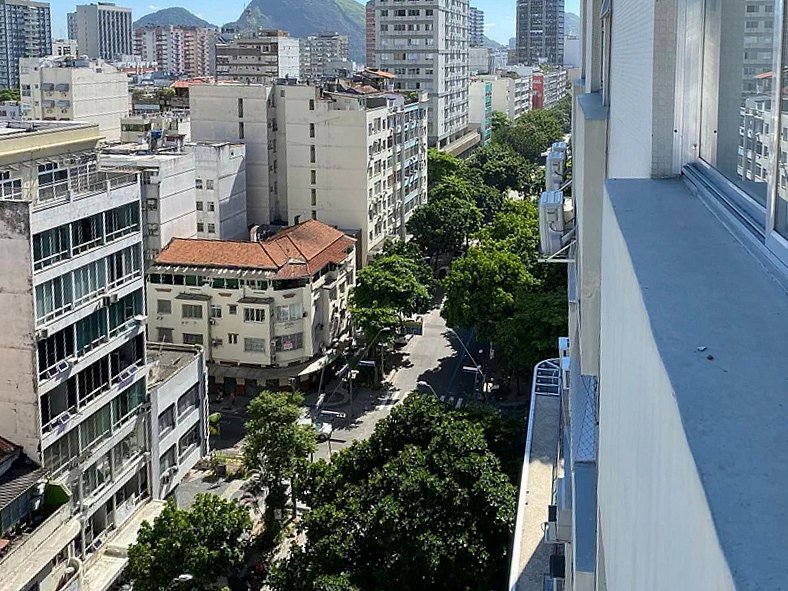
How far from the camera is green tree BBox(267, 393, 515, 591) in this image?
530 inches

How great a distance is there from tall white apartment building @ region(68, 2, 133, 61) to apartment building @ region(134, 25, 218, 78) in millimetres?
2276

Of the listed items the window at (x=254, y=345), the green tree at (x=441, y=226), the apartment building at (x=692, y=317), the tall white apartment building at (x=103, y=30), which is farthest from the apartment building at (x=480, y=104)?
the tall white apartment building at (x=103, y=30)

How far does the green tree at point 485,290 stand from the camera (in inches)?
1133

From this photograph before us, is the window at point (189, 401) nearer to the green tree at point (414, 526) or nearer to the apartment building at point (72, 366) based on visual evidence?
the apartment building at point (72, 366)

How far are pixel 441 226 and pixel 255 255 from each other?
1410 cm

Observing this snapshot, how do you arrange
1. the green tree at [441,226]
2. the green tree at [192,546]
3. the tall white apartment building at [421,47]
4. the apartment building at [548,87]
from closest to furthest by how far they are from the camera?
the green tree at [192,546] < the green tree at [441,226] < the tall white apartment building at [421,47] < the apartment building at [548,87]

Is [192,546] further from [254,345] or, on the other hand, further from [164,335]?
[164,335]

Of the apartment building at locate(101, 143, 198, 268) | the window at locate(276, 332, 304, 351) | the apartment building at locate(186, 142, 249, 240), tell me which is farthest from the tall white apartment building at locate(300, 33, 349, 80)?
the window at locate(276, 332, 304, 351)

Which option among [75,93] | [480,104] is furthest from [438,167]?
[75,93]

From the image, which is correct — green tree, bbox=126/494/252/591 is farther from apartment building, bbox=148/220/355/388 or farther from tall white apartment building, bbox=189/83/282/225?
tall white apartment building, bbox=189/83/282/225

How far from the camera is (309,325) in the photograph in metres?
28.5

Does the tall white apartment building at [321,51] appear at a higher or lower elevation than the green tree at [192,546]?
higher

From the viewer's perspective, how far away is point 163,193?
29.2 m

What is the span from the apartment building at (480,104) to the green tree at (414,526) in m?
58.5
